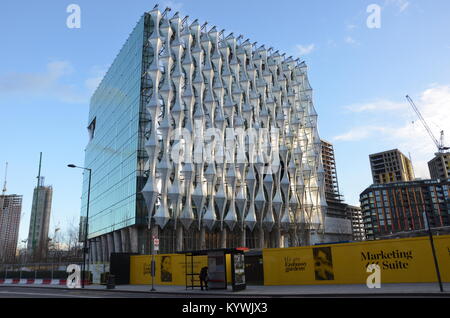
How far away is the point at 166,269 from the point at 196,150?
27.0 metres

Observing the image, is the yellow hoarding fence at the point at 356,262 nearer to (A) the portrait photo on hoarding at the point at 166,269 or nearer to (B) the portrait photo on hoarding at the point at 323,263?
(B) the portrait photo on hoarding at the point at 323,263

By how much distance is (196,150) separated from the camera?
189 ft

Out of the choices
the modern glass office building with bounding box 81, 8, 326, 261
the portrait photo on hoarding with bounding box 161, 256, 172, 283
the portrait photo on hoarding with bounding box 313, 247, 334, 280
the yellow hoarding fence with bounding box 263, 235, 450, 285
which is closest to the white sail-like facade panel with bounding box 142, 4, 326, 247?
the modern glass office building with bounding box 81, 8, 326, 261

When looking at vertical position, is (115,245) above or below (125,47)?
below

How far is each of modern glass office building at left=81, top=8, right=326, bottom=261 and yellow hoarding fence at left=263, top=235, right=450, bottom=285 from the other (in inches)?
1123

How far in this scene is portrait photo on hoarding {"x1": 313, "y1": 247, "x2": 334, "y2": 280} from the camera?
24.5 meters

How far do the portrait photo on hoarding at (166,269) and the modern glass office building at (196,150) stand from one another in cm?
1853

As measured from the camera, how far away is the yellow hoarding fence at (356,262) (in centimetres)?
2123

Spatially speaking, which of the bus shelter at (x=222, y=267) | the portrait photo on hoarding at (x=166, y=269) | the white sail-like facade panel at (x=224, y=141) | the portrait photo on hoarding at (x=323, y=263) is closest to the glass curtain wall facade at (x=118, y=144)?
the white sail-like facade panel at (x=224, y=141)

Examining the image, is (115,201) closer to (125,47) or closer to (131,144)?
(131,144)

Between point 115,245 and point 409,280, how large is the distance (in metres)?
51.5

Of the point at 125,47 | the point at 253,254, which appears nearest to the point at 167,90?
the point at 125,47

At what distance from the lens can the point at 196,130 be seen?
194 ft

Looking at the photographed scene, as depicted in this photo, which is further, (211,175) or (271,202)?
(271,202)
